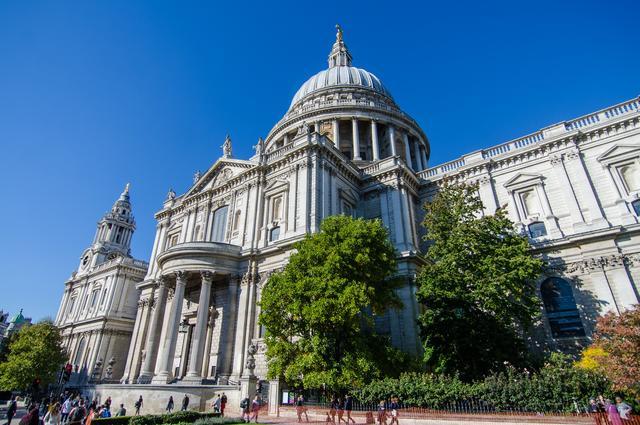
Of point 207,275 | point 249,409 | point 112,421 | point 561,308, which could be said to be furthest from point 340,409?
point 561,308

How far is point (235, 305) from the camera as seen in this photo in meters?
25.9

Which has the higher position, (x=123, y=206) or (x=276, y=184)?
(x=123, y=206)

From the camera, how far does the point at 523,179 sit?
2766 cm

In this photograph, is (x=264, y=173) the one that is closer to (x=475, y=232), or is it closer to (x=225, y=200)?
(x=225, y=200)

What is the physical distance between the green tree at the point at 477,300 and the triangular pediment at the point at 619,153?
987 centimetres

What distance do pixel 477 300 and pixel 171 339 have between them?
18329mm

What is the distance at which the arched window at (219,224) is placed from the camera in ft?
104

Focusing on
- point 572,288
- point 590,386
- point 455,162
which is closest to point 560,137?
point 455,162

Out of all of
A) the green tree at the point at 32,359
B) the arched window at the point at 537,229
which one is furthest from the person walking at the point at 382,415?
the green tree at the point at 32,359

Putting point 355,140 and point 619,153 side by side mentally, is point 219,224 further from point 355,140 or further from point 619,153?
point 619,153

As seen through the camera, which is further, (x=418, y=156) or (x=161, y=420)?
(x=418, y=156)

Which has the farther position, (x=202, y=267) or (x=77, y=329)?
(x=77, y=329)

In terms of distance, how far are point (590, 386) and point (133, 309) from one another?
50.2 meters

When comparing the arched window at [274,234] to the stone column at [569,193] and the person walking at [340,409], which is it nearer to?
the person walking at [340,409]
